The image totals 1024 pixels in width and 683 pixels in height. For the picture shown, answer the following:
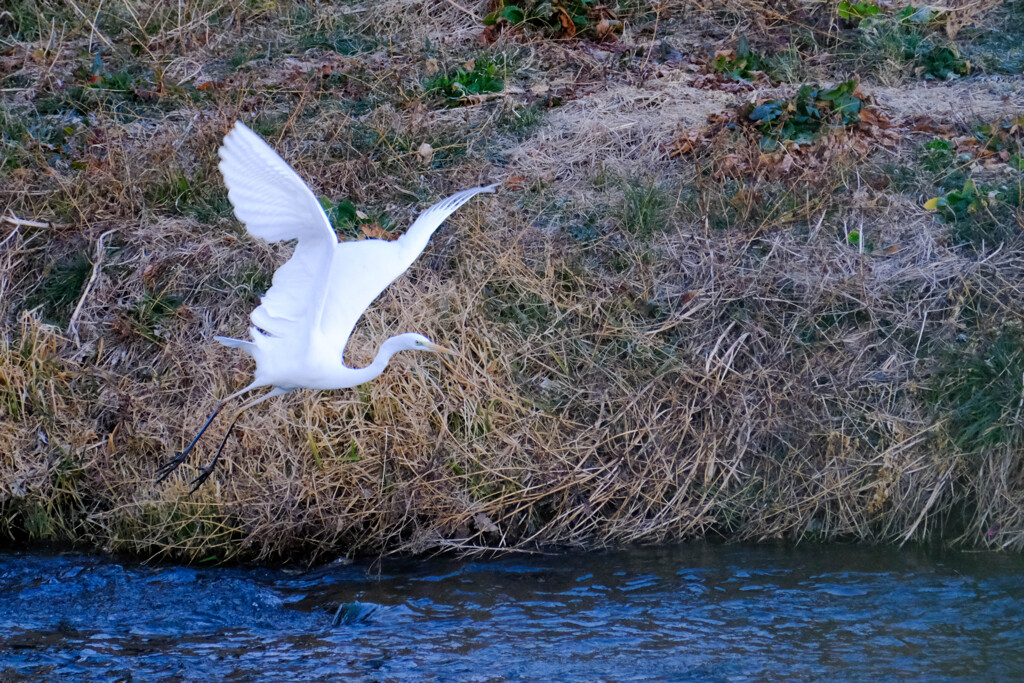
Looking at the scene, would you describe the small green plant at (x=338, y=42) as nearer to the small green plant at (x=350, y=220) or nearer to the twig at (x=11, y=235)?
the small green plant at (x=350, y=220)

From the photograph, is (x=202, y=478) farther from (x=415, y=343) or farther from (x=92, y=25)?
(x=92, y=25)

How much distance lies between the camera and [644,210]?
5430mm

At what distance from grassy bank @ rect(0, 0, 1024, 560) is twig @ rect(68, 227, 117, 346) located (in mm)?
18

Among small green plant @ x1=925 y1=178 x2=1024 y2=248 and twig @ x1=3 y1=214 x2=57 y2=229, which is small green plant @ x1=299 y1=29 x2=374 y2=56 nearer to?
twig @ x1=3 y1=214 x2=57 y2=229

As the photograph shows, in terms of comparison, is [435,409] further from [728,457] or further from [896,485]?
[896,485]

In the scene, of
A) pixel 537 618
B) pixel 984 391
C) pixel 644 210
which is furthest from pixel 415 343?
pixel 984 391

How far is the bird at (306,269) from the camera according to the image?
10.5 feet

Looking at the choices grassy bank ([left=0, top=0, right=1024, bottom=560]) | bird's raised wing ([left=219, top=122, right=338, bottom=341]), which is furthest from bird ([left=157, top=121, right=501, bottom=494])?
grassy bank ([left=0, top=0, right=1024, bottom=560])

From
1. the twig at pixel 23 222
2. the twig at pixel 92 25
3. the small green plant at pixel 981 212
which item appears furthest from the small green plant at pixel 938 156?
the twig at pixel 92 25

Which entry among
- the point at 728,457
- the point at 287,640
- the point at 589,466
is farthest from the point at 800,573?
the point at 287,640

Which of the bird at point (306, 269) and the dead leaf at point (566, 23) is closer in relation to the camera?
the bird at point (306, 269)

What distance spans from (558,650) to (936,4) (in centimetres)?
567

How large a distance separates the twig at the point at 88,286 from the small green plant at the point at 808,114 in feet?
12.2

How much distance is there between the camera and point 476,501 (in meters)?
4.65
